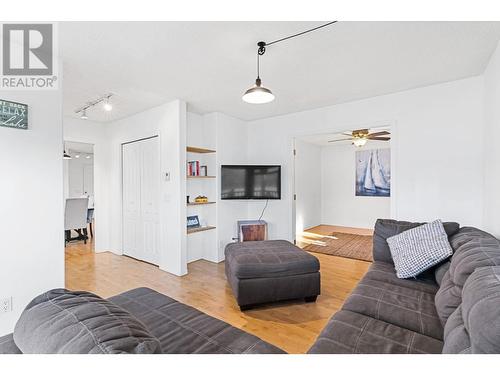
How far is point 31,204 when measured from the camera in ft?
6.89

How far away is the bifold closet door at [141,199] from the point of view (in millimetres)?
3963

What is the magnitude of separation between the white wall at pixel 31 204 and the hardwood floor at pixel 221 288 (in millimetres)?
889

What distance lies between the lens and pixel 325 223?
707 centimetres

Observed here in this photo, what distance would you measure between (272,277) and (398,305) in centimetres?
114

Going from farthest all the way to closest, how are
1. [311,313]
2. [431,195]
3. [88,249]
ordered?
[88,249]
[431,195]
[311,313]

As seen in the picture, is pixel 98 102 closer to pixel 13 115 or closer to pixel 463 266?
pixel 13 115

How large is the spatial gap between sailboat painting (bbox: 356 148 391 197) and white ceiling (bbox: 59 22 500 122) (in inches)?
131

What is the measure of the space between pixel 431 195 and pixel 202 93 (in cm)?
310

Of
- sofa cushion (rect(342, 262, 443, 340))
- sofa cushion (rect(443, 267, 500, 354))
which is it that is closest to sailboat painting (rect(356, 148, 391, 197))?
sofa cushion (rect(342, 262, 443, 340))

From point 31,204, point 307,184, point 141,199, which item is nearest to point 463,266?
point 31,204

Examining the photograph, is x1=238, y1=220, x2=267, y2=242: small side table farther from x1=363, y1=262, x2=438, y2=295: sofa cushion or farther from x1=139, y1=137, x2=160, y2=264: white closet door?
x1=363, y1=262, x2=438, y2=295: sofa cushion

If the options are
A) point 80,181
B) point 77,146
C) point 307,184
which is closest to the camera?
point 77,146
